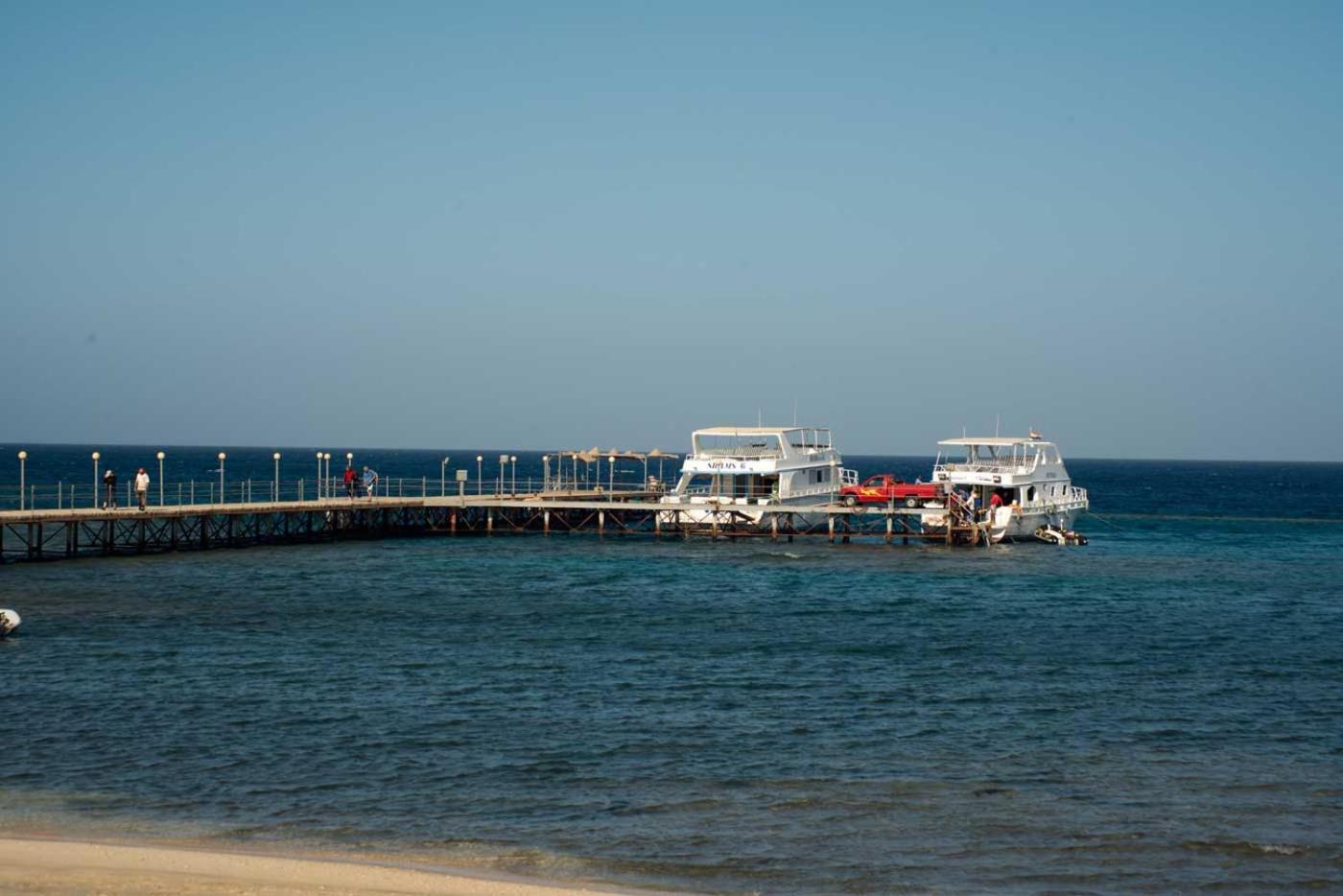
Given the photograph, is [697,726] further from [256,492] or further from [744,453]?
[256,492]

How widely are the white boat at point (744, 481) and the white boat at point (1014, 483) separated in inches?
264

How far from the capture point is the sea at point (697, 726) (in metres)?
17.5

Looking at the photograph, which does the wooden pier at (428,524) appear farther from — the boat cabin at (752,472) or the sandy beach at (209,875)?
the sandy beach at (209,875)

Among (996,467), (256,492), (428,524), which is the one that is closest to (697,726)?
(996,467)

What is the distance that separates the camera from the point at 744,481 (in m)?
64.8

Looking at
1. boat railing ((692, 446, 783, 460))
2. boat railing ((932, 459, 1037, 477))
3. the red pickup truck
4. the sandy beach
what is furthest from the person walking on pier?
the sandy beach

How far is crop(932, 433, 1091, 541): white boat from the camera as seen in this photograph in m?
60.8

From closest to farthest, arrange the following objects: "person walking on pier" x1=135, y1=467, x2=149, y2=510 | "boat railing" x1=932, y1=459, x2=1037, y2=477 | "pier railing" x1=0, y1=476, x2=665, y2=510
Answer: "person walking on pier" x1=135, y1=467, x2=149, y2=510 → "pier railing" x1=0, y1=476, x2=665, y2=510 → "boat railing" x1=932, y1=459, x2=1037, y2=477

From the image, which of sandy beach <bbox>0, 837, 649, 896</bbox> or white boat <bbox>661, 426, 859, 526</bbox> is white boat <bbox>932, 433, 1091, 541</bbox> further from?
sandy beach <bbox>0, 837, 649, 896</bbox>

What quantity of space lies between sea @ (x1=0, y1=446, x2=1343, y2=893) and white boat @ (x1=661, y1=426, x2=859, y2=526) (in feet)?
53.7

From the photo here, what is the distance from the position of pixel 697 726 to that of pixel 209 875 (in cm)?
1055

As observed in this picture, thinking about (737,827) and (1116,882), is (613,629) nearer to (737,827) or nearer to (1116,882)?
(737,827)

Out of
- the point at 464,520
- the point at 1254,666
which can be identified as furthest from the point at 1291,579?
the point at 464,520

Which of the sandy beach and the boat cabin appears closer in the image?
the sandy beach
